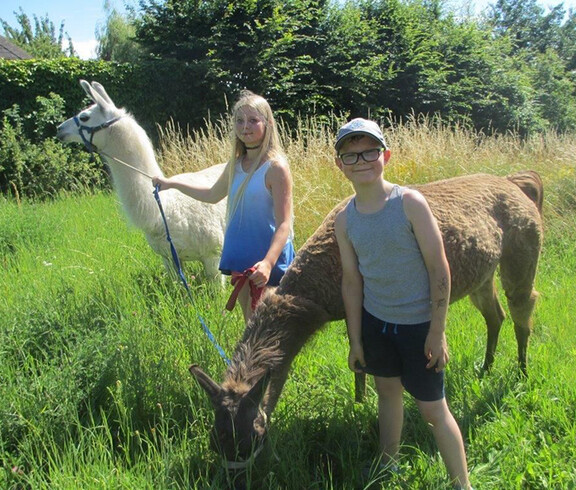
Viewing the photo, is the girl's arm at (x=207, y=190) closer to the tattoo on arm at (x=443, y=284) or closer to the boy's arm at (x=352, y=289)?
the boy's arm at (x=352, y=289)

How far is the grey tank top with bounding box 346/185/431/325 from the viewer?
2.26m

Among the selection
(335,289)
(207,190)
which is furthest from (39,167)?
(335,289)

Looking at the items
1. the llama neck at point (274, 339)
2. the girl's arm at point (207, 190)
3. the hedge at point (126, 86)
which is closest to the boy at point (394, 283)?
the llama neck at point (274, 339)

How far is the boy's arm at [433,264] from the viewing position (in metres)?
2.21

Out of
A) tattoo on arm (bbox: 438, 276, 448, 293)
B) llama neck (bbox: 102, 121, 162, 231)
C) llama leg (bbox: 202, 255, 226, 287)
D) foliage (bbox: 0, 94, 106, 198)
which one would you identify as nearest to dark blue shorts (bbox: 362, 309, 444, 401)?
tattoo on arm (bbox: 438, 276, 448, 293)

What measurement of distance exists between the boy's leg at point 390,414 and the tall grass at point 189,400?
0.12 m

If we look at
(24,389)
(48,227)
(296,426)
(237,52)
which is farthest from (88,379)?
(237,52)

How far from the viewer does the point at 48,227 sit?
7344 millimetres

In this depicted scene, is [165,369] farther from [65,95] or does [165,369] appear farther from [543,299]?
[65,95]

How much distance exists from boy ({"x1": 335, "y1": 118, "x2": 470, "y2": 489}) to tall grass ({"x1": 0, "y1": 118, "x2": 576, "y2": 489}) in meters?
0.47

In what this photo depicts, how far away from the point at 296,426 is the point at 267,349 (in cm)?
63

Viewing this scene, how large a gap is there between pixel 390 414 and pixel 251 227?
1359 mm

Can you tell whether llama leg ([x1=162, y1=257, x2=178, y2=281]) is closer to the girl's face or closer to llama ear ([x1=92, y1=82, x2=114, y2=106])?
llama ear ([x1=92, y1=82, x2=114, y2=106])

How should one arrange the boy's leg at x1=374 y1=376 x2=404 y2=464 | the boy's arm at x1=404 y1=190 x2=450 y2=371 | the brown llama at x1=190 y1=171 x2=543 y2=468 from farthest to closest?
the boy's leg at x1=374 y1=376 x2=404 y2=464 → the brown llama at x1=190 y1=171 x2=543 y2=468 → the boy's arm at x1=404 y1=190 x2=450 y2=371
